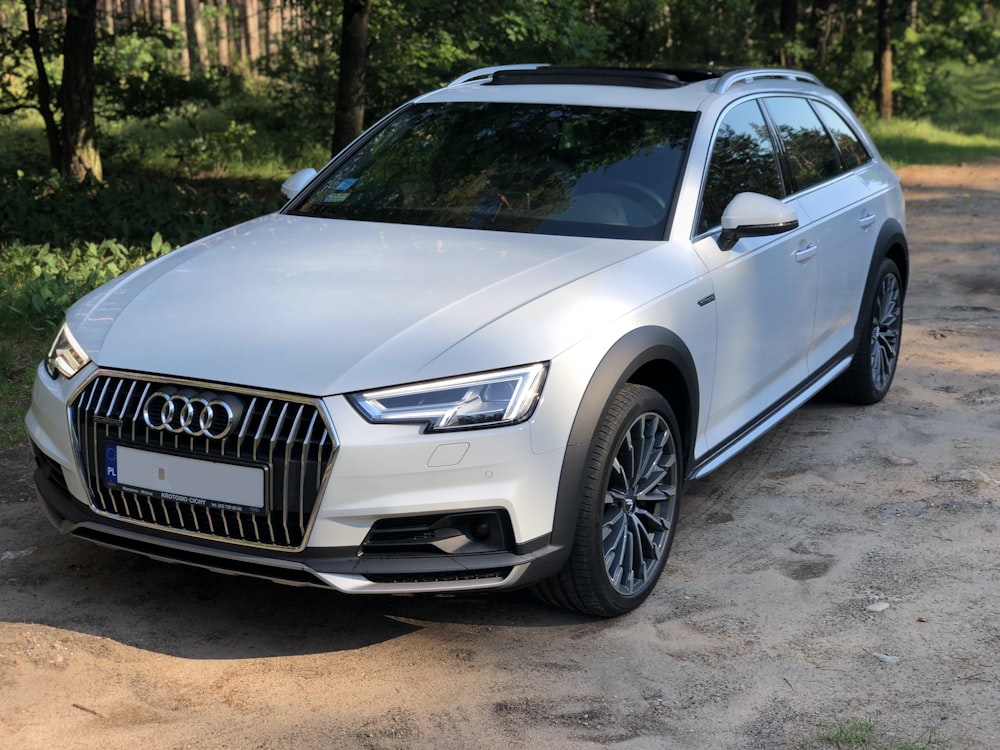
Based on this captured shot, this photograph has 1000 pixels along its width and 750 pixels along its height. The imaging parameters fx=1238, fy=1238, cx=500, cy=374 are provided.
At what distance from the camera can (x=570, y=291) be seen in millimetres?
3766

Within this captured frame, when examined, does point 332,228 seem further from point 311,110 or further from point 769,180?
point 311,110

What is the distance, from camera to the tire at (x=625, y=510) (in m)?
3.63

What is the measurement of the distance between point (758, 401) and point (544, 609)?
1373mm

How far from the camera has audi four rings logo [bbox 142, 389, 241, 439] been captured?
3344 mm

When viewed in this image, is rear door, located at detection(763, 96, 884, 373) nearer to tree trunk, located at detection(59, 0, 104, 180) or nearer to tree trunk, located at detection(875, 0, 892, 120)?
tree trunk, located at detection(59, 0, 104, 180)

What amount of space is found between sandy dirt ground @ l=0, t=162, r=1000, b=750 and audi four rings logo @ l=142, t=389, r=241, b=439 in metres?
0.74

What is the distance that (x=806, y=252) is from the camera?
201 inches

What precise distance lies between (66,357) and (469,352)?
127 cm

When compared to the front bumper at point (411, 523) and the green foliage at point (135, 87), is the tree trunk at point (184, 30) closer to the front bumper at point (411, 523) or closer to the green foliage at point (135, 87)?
the green foliage at point (135, 87)

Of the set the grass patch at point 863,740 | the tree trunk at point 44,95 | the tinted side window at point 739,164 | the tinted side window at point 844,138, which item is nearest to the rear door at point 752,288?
the tinted side window at point 739,164

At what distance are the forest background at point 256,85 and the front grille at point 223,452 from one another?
230 cm

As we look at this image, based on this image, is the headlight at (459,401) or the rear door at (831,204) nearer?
the headlight at (459,401)

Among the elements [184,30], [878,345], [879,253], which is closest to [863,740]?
[879,253]

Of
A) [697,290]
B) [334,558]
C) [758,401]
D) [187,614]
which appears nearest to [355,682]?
[334,558]
